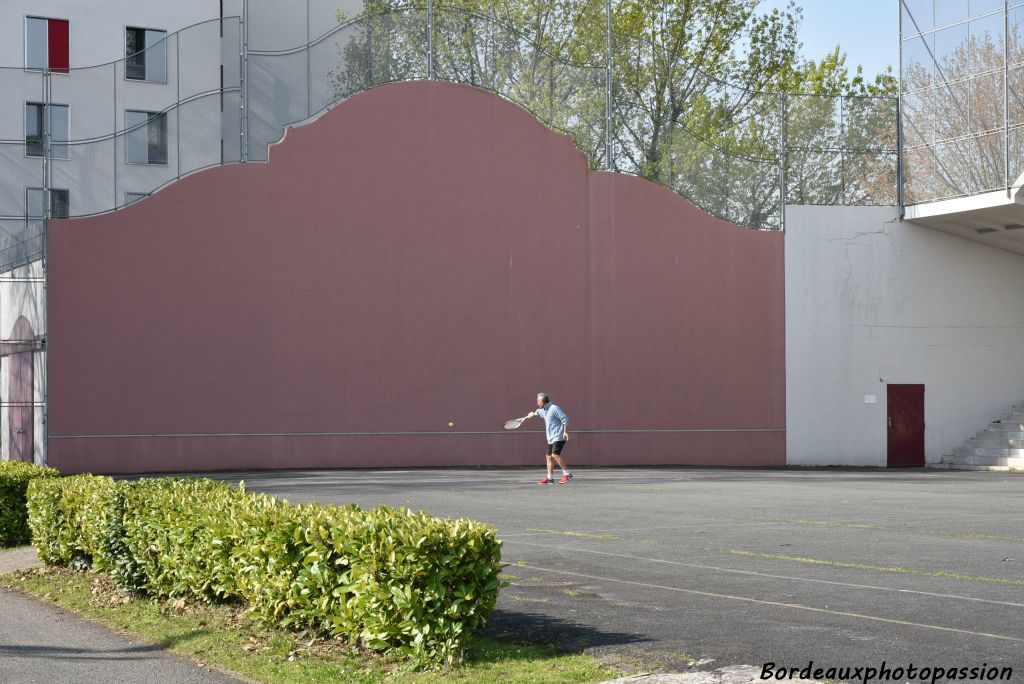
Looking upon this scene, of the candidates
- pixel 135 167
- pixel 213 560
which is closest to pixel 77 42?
pixel 135 167

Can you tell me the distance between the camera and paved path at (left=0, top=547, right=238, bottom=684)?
7844 mm

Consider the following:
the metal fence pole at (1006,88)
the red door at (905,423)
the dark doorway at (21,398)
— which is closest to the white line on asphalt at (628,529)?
the dark doorway at (21,398)

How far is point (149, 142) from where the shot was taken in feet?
92.0

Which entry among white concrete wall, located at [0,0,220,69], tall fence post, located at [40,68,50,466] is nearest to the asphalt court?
tall fence post, located at [40,68,50,466]

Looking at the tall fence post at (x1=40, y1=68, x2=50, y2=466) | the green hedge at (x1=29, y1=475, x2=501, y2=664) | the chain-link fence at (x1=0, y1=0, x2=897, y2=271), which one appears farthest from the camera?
the chain-link fence at (x1=0, y1=0, x2=897, y2=271)

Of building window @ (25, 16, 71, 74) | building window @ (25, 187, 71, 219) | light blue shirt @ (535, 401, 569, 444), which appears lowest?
light blue shirt @ (535, 401, 569, 444)

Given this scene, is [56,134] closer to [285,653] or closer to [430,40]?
[430,40]

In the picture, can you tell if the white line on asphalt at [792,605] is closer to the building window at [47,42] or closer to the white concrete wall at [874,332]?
the white concrete wall at [874,332]

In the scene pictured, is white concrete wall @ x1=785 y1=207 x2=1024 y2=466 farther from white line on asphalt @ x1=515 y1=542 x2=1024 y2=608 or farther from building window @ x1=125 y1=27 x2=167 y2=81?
white line on asphalt @ x1=515 y1=542 x2=1024 y2=608

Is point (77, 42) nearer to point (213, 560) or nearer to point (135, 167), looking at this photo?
point (135, 167)

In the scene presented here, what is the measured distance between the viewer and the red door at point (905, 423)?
31.8m

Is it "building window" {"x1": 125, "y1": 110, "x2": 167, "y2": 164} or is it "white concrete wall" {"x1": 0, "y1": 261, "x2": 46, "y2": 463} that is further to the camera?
"building window" {"x1": 125, "y1": 110, "x2": 167, "y2": 164}

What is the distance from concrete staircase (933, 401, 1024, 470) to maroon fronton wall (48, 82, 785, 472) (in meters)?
5.06

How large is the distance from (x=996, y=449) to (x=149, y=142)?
22.3 meters
